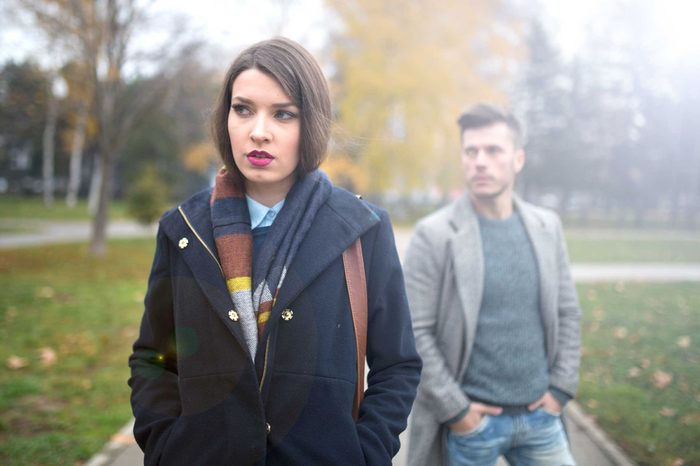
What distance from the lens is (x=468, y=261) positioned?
2596mm

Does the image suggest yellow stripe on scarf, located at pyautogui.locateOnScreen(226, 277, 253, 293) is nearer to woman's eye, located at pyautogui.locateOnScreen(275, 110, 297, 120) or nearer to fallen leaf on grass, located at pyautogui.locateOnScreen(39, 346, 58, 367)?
woman's eye, located at pyautogui.locateOnScreen(275, 110, 297, 120)

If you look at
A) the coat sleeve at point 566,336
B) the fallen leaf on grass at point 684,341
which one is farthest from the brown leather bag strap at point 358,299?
the fallen leaf on grass at point 684,341

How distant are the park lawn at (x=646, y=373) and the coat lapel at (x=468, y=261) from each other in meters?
2.27

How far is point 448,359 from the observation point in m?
2.58

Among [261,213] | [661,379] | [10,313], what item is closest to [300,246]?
[261,213]

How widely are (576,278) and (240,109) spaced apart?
36.2 ft

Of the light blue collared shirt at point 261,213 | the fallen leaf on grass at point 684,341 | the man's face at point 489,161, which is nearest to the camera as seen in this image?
the light blue collared shirt at point 261,213

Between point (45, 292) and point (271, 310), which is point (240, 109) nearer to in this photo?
point (271, 310)

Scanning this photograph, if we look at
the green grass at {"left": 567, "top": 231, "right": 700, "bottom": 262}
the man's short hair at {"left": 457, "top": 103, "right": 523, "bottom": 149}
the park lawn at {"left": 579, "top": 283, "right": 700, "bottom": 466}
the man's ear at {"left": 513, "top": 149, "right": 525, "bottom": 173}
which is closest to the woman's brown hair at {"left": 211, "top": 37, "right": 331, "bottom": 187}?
the man's short hair at {"left": 457, "top": 103, "right": 523, "bottom": 149}

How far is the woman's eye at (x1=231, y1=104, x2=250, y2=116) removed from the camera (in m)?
1.82

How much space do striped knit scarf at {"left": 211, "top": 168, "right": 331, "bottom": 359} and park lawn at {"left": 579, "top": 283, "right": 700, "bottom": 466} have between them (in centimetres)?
335

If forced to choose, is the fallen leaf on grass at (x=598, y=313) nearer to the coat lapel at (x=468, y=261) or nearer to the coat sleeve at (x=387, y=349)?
the coat lapel at (x=468, y=261)

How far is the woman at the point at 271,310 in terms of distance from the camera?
1.69 meters

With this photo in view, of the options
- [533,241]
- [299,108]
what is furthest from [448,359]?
[299,108]
